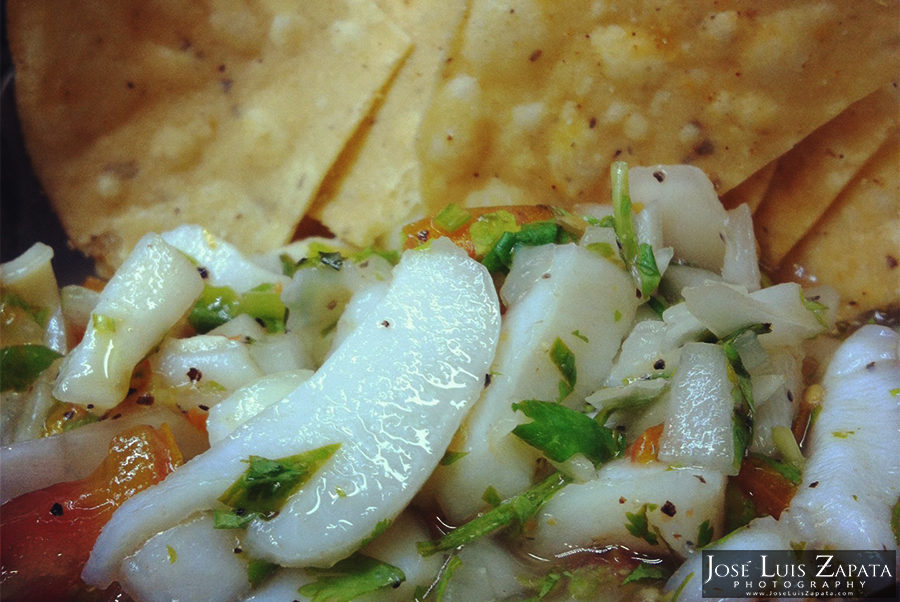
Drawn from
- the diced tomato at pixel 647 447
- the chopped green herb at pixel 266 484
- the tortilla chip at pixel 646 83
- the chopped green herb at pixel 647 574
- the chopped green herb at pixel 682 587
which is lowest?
the chopped green herb at pixel 647 574

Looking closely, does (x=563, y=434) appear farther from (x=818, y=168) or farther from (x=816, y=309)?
(x=818, y=168)

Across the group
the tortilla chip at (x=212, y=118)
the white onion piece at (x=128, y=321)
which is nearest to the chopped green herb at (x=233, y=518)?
the white onion piece at (x=128, y=321)

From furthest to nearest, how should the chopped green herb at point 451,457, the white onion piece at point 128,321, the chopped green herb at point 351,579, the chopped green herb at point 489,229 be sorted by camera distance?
the chopped green herb at point 489,229, the white onion piece at point 128,321, the chopped green herb at point 451,457, the chopped green herb at point 351,579

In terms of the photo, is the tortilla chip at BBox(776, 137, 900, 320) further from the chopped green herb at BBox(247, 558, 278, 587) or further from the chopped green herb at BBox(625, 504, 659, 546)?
the chopped green herb at BBox(247, 558, 278, 587)

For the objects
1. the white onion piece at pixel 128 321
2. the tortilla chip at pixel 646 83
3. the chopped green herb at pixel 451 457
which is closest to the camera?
the chopped green herb at pixel 451 457

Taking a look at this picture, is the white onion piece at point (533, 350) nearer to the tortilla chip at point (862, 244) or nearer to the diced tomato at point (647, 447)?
the diced tomato at point (647, 447)

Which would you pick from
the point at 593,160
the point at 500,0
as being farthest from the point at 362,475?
the point at 500,0

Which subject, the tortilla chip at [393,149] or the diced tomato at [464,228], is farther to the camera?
the tortilla chip at [393,149]

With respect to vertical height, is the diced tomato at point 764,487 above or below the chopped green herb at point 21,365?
below
